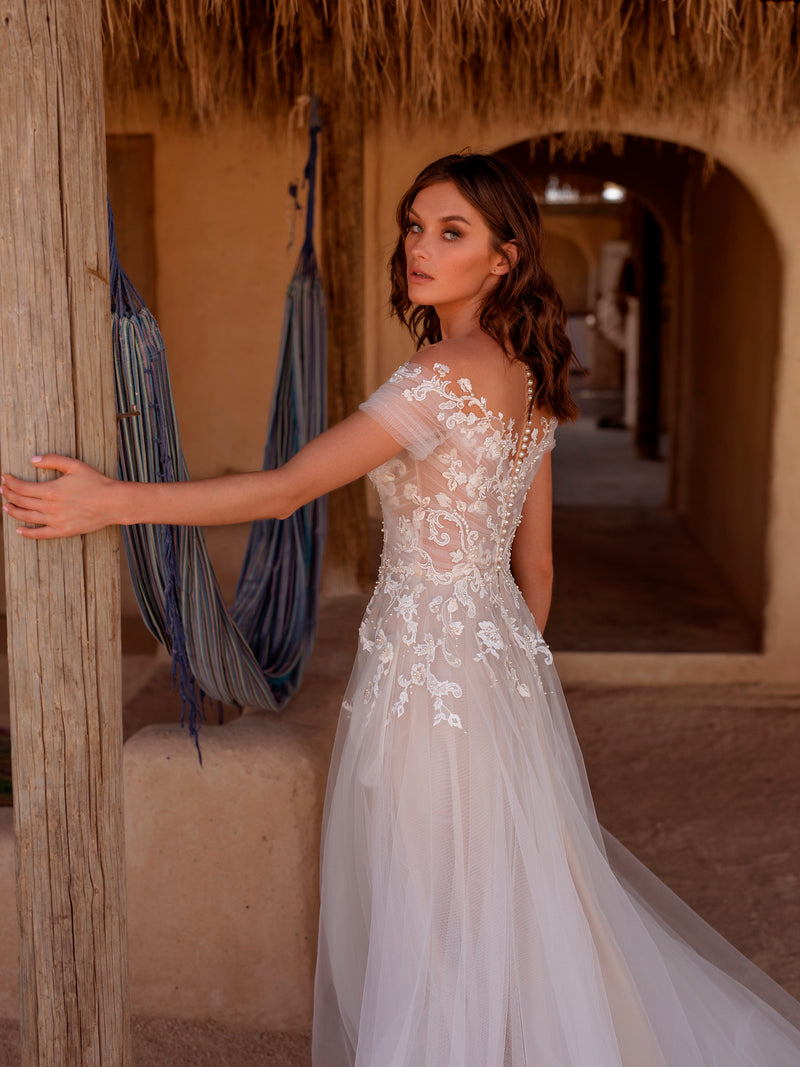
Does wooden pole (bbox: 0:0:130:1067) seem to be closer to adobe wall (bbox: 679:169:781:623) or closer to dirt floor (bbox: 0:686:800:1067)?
dirt floor (bbox: 0:686:800:1067)

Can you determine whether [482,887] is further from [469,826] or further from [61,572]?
[61,572]

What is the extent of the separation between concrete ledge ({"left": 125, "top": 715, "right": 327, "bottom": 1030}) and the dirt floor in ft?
0.24

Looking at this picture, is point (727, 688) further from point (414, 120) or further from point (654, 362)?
point (654, 362)

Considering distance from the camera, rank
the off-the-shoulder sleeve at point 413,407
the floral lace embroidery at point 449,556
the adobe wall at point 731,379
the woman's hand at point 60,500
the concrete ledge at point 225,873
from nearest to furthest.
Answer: the woman's hand at point 60,500, the off-the-shoulder sleeve at point 413,407, the floral lace embroidery at point 449,556, the concrete ledge at point 225,873, the adobe wall at point 731,379

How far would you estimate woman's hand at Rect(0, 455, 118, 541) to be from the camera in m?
1.39

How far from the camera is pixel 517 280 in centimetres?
171

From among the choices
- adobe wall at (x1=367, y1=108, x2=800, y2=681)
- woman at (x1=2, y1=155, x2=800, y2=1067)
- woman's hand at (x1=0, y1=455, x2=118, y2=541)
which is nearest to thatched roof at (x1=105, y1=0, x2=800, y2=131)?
adobe wall at (x1=367, y1=108, x2=800, y2=681)

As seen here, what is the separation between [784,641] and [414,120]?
7.70 ft

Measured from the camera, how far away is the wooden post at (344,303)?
353 cm

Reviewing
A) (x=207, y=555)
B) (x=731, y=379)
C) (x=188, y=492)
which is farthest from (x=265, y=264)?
(x=731, y=379)

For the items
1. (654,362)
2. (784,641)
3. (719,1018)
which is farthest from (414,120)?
(654,362)

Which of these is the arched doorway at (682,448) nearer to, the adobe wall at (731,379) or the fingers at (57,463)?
the adobe wall at (731,379)

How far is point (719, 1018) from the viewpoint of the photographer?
1907 millimetres

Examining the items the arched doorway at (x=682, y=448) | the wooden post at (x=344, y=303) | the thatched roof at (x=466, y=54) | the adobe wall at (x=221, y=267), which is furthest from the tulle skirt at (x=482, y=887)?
the arched doorway at (x=682, y=448)
